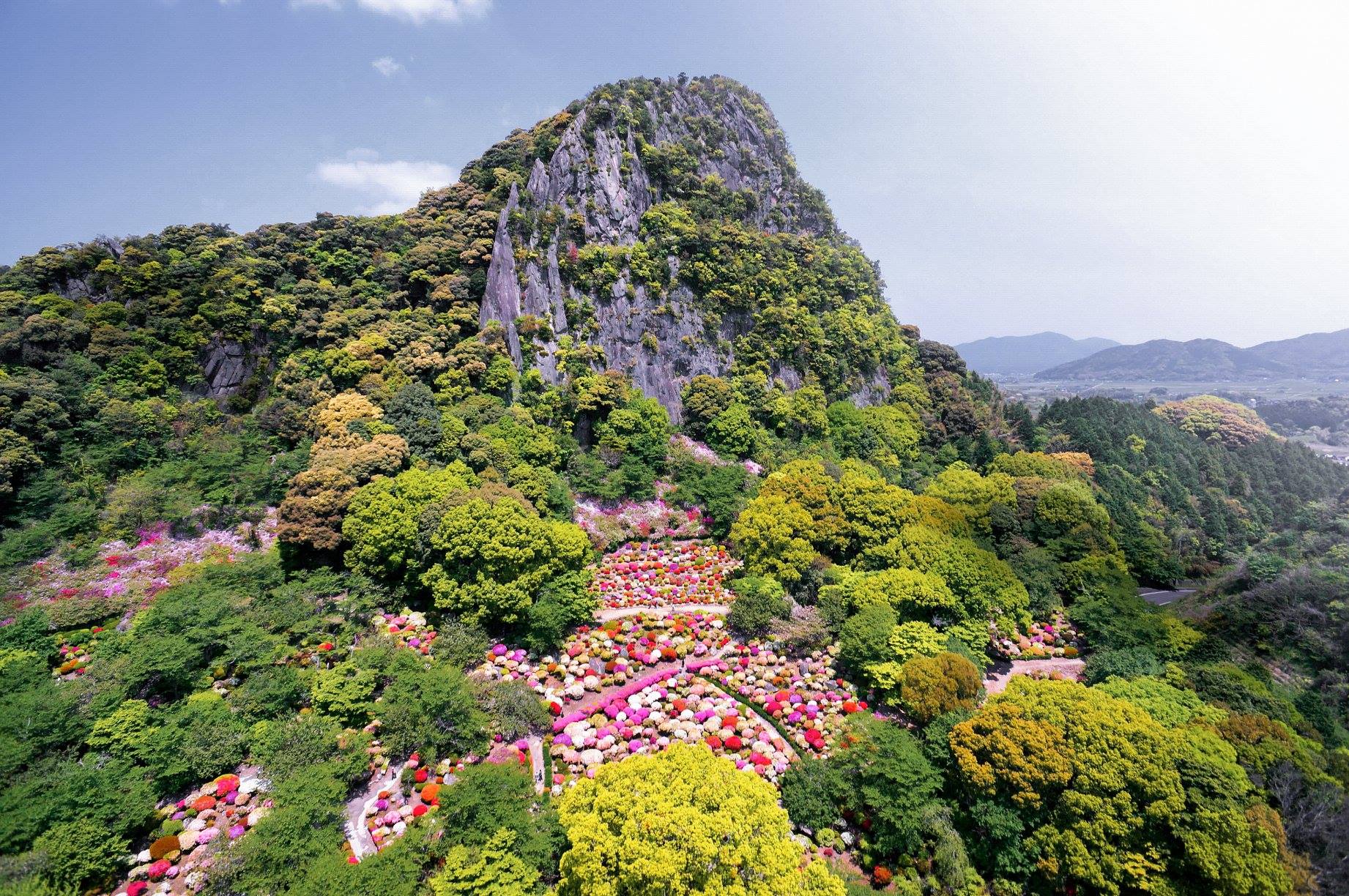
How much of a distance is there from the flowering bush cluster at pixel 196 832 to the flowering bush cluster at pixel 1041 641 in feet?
105

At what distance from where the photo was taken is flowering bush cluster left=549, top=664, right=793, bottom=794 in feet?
63.4

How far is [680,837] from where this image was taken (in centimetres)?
1237

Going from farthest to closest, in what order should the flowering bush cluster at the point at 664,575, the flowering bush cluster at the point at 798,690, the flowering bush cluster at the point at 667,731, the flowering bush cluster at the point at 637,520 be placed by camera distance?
the flowering bush cluster at the point at 637,520
the flowering bush cluster at the point at 664,575
the flowering bush cluster at the point at 798,690
the flowering bush cluster at the point at 667,731

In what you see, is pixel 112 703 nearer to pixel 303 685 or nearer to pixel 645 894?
pixel 303 685

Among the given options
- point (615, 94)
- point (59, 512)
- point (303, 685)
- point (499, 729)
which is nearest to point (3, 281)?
point (59, 512)

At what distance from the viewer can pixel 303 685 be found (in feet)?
66.7

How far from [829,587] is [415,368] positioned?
102ft

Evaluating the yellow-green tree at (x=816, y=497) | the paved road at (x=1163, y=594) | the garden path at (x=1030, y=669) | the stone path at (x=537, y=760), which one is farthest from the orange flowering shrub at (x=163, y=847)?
the paved road at (x=1163, y=594)

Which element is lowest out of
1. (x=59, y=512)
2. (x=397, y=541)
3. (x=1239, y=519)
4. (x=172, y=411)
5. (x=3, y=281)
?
(x=1239, y=519)

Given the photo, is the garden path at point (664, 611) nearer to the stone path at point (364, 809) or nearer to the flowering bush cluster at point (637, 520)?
the flowering bush cluster at point (637, 520)

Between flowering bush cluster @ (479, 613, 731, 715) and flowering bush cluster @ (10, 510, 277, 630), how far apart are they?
51.6 feet

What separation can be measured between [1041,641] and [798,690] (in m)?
15.3

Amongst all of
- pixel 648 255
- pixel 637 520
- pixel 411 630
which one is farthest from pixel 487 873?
pixel 648 255

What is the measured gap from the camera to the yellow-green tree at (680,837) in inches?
477
